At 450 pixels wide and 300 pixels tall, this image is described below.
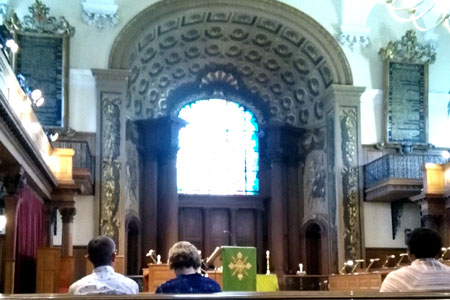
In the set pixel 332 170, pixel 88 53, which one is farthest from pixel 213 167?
pixel 88 53

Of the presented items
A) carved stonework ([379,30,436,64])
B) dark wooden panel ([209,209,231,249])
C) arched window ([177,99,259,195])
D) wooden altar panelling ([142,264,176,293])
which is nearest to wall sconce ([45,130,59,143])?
arched window ([177,99,259,195])

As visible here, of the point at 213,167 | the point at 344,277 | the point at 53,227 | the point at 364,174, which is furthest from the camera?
the point at 213,167

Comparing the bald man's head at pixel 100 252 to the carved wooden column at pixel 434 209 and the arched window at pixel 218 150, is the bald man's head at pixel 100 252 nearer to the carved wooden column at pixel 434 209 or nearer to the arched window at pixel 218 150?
the carved wooden column at pixel 434 209

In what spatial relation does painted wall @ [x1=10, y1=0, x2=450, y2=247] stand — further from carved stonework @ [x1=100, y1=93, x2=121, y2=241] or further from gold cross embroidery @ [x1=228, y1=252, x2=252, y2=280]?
gold cross embroidery @ [x1=228, y1=252, x2=252, y2=280]

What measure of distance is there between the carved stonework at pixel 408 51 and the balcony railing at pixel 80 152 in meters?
8.66

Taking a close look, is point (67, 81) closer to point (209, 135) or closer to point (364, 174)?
point (209, 135)

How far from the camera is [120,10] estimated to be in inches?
749

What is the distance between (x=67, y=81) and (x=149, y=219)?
5.01 m

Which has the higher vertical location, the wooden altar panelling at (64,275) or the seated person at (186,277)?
the seated person at (186,277)

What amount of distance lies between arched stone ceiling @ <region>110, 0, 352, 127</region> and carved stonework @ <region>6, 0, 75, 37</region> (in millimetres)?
1423

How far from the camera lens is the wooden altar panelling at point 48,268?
532 inches

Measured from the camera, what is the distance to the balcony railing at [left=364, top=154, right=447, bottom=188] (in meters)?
18.3

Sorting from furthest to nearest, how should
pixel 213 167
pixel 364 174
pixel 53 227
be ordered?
pixel 213 167, pixel 364 174, pixel 53 227

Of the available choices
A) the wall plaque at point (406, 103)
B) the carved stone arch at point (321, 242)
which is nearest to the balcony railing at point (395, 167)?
the wall plaque at point (406, 103)
